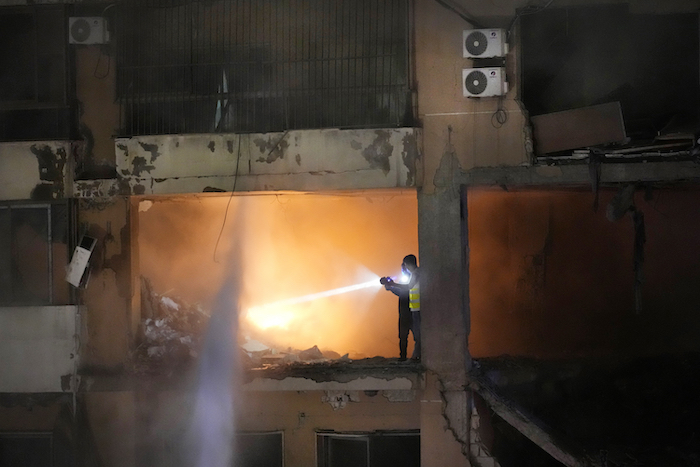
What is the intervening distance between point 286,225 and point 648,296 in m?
7.67

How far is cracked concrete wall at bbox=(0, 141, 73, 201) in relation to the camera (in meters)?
8.89

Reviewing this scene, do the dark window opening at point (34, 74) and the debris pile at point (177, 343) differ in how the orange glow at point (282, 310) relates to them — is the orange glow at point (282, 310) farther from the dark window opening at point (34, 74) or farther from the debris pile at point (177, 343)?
the dark window opening at point (34, 74)

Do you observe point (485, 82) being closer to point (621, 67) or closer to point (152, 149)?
point (621, 67)

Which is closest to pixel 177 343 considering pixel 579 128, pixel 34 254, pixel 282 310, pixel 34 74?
pixel 34 254

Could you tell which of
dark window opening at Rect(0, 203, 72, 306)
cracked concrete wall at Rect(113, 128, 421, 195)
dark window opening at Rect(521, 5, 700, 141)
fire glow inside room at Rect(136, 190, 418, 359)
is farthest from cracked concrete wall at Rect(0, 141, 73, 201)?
dark window opening at Rect(521, 5, 700, 141)

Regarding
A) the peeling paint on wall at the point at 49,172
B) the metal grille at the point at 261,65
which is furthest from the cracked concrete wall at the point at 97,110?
the peeling paint on wall at the point at 49,172

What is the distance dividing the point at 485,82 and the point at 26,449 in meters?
9.03

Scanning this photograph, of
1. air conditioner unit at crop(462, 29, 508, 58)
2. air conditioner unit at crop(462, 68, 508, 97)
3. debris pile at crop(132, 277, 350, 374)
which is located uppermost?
air conditioner unit at crop(462, 29, 508, 58)

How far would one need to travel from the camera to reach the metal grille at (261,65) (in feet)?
28.2

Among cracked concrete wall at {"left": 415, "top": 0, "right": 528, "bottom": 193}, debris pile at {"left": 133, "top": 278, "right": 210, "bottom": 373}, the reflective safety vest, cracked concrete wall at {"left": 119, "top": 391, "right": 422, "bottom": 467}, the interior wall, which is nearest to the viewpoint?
cracked concrete wall at {"left": 415, "top": 0, "right": 528, "bottom": 193}

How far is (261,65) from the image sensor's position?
28.9 feet

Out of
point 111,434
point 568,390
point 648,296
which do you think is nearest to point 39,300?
point 111,434

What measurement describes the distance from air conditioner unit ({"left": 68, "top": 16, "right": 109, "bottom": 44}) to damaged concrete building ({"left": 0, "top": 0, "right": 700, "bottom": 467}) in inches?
1.2

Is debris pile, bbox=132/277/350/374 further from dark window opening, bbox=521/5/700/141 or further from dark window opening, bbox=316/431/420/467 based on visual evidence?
dark window opening, bbox=521/5/700/141
